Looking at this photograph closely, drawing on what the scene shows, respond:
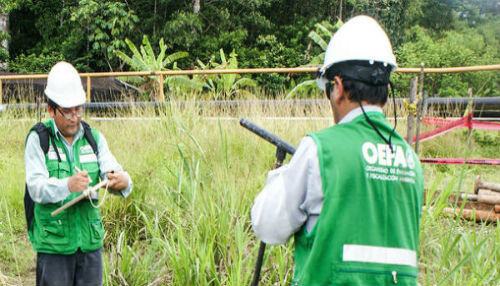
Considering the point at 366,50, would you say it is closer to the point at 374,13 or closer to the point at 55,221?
the point at 55,221

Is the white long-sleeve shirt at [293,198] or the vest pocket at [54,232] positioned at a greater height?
the white long-sleeve shirt at [293,198]

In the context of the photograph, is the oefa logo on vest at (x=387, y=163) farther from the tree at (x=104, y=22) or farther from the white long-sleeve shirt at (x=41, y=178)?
the tree at (x=104, y=22)

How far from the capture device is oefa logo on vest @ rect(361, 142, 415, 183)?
62.6 inches

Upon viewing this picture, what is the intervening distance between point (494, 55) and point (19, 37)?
24465 millimetres

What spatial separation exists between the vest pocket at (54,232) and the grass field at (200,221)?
712 mm

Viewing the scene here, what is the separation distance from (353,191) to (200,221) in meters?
2.00

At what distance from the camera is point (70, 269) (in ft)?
8.61

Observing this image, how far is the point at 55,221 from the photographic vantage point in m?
2.55

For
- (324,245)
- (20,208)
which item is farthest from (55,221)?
(20,208)

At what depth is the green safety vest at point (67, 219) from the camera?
2543 mm

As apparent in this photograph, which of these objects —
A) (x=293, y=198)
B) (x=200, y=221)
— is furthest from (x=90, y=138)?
(x=293, y=198)

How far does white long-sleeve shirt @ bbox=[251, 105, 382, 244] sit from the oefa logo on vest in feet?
0.45

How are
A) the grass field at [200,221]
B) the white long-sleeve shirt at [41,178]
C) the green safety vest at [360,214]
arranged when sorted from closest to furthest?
the green safety vest at [360,214], the white long-sleeve shirt at [41,178], the grass field at [200,221]

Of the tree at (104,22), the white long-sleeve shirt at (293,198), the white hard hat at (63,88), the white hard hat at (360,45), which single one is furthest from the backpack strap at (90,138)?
the tree at (104,22)
